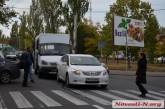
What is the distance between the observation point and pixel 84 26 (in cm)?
7300

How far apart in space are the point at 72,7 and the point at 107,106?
39511 millimetres

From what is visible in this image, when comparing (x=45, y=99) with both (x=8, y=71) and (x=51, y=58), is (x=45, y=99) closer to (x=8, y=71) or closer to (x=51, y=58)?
(x=8, y=71)

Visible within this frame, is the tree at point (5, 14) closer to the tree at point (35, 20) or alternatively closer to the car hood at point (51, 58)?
the car hood at point (51, 58)

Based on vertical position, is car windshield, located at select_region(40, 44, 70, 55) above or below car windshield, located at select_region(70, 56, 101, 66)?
above

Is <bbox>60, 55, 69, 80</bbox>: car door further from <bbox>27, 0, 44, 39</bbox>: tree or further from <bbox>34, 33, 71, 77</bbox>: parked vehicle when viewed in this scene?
<bbox>27, 0, 44, 39</bbox>: tree

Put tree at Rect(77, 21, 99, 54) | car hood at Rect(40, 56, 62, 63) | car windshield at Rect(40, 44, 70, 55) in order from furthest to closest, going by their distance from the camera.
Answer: tree at Rect(77, 21, 99, 54), car windshield at Rect(40, 44, 70, 55), car hood at Rect(40, 56, 62, 63)

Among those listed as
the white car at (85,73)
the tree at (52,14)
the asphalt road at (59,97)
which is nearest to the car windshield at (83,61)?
the white car at (85,73)

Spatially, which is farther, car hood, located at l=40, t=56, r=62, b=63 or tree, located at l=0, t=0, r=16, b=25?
tree, located at l=0, t=0, r=16, b=25

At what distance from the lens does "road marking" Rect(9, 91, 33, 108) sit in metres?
14.6

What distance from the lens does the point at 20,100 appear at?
1597cm

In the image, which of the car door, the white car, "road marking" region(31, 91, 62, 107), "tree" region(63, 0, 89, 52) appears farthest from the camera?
"tree" region(63, 0, 89, 52)

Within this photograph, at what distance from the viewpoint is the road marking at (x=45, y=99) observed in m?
14.8

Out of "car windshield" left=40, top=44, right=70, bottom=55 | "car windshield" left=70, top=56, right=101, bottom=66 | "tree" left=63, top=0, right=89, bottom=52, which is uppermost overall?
"tree" left=63, top=0, right=89, bottom=52

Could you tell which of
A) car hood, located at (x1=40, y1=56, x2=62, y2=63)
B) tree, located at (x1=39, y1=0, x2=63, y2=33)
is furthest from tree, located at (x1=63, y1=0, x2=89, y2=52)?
car hood, located at (x1=40, y1=56, x2=62, y2=63)
